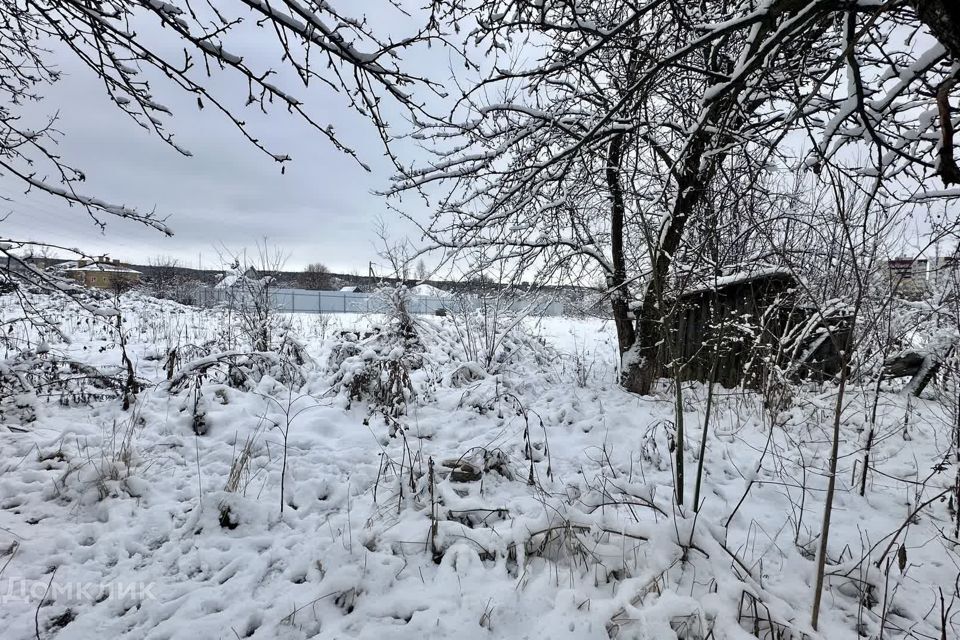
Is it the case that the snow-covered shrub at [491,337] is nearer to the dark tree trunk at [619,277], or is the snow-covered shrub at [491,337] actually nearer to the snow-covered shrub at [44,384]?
the dark tree trunk at [619,277]

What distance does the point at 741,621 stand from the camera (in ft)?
5.49

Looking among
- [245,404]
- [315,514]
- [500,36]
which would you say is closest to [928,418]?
[500,36]

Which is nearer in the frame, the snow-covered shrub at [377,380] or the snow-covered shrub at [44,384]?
the snow-covered shrub at [44,384]

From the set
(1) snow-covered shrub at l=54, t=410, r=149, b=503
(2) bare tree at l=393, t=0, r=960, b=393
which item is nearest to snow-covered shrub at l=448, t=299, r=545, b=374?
(2) bare tree at l=393, t=0, r=960, b=393

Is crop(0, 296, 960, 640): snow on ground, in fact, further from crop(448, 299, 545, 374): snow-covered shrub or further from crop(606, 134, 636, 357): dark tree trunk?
crop(448, 299, 545, 374): snow-covered shrub

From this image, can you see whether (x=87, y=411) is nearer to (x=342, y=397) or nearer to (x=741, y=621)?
(x=342, y=397)

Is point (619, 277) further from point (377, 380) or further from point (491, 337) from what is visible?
point (377, 380)

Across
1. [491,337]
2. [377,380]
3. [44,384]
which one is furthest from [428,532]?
[491,337]

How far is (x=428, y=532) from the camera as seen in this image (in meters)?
2.21

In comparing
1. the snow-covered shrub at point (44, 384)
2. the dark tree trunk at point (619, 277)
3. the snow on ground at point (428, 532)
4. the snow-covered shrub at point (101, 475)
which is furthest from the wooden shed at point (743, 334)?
the snow-covered shrub at point (44, 384)

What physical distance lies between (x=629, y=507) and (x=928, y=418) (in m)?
3.91

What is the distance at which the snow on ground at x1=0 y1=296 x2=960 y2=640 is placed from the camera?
1714 mm

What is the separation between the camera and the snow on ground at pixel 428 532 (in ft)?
5.62

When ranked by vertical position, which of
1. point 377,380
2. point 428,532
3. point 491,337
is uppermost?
point 491,337
